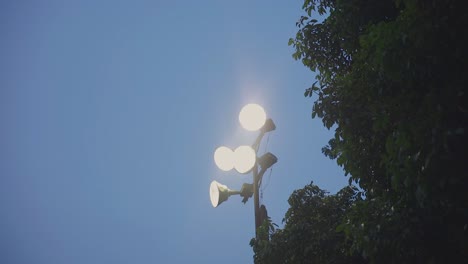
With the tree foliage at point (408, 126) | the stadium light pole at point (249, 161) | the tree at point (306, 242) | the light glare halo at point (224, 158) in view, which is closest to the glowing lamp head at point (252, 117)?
the stadium light pole at point (249, 161)

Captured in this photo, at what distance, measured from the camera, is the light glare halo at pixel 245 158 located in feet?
22.0

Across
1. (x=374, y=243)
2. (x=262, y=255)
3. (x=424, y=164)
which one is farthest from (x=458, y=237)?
(x=262, y=255)

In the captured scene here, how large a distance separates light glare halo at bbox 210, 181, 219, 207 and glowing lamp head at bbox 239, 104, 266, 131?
146 centimetres

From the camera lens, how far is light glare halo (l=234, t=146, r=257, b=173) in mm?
6707

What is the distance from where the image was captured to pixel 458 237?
413 centimetres

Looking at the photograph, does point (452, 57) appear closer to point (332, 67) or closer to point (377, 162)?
point (377, 162)

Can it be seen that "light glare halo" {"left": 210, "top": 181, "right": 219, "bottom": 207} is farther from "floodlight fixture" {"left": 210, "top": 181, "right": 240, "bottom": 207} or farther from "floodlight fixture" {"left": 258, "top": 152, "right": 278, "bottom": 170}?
"floodlight fixture" {"left": 258, "top": 152, "right": 278, "bottom": 170}

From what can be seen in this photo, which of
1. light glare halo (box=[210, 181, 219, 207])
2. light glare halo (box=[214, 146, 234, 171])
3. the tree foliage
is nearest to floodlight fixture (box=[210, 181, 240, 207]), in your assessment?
light glare halo (box=[210, 181, 219, 207])

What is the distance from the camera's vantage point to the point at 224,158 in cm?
687

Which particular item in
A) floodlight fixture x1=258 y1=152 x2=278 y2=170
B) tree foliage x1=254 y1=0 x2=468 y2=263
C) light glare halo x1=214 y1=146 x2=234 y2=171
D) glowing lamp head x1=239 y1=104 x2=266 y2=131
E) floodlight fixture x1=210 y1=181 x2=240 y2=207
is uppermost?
glowing lamp head x1=239 y1=104 x2=266 y2=131

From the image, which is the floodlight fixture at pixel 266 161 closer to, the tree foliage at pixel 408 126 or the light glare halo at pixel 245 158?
→ the light glare halo at pixel 245 158

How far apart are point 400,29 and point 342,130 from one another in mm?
2491

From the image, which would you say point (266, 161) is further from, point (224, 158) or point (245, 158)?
point (224, 158)

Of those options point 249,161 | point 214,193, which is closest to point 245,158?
point 249,161
